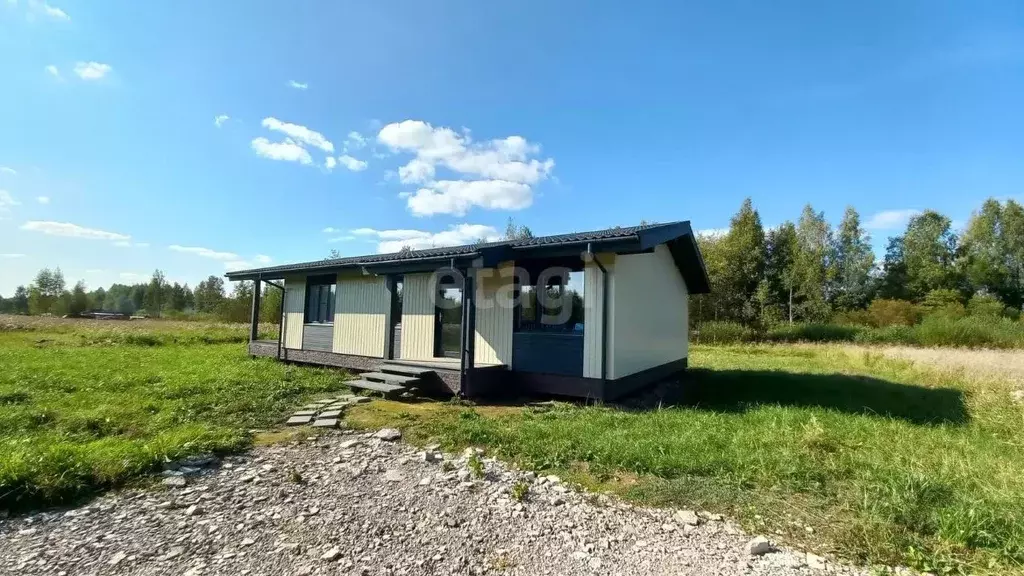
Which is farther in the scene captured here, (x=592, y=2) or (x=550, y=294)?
(x=592, y=2)

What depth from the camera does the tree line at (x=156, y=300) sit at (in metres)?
38.7

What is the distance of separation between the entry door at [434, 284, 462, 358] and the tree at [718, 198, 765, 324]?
2405 cm

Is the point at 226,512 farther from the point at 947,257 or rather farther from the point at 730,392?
the point at 947,257

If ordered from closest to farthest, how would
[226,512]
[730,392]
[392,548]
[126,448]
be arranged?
1. [392,548]
2. [226,512]
3. [126,448]
4. [730,392]

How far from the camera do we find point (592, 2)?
9.70 m

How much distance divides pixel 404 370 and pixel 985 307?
3700cm

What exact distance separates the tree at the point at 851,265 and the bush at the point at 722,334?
12.4 metres

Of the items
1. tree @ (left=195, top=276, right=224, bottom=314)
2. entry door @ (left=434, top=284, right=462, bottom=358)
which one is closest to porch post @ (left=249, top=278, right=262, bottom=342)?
entry door @ (left=434, top=284, right=462, bottom=358)

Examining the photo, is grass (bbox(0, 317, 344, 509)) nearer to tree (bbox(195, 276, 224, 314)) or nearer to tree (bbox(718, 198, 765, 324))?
tree (bbox(718, 198, 765, 324))

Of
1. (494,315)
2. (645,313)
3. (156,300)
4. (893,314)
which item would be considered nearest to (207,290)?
(156,300)

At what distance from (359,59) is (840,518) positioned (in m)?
12.1

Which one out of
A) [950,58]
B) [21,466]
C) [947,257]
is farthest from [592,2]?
[947,257]

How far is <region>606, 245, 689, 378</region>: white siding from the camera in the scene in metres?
8.61

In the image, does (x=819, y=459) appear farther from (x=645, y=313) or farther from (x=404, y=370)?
(x=404, y=370)
